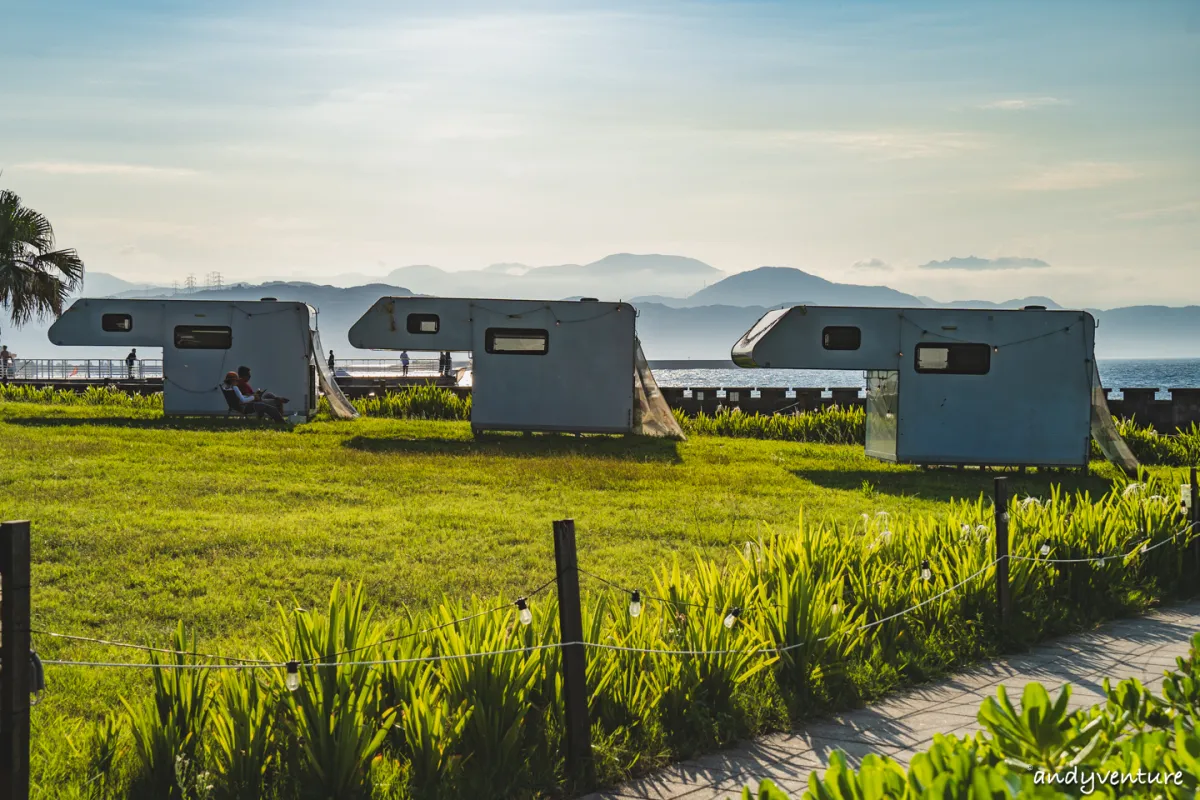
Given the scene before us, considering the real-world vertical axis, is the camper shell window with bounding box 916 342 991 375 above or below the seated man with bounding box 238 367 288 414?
above

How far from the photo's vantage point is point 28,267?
85.5 ft

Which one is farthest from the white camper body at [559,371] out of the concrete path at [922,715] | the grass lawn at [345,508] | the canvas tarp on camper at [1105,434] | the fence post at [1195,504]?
the concrete path at [922,715]

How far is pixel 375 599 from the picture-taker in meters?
7.38

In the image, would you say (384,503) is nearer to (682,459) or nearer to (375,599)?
(375,599)

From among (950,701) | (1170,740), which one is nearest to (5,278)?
(950,701)

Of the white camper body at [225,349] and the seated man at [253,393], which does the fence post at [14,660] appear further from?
the white camper body at [225,349]

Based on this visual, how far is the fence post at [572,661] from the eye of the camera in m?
4.43

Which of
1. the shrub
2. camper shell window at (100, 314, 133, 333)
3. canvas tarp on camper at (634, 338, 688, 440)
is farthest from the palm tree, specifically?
the shrub

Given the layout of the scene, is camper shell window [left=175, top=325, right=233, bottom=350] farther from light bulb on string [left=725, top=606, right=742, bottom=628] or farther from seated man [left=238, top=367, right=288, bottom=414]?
light bulb on string [left=725, top=606, right=742, bottom=628]

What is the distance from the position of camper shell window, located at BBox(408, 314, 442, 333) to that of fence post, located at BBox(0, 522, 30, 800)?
14054mm

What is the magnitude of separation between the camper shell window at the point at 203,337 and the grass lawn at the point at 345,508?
62.7 inches

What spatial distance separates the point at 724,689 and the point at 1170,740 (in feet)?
8.15

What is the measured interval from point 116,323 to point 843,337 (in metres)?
12.5

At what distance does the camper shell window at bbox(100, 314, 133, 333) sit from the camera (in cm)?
1950
